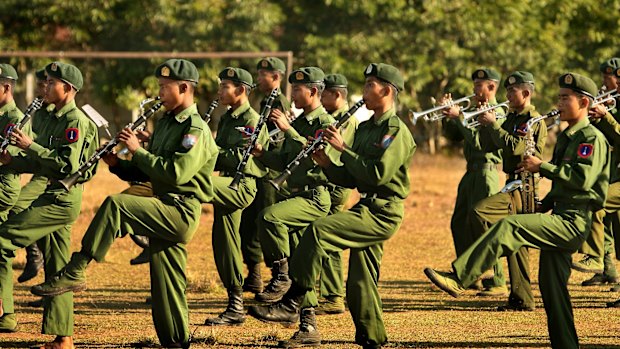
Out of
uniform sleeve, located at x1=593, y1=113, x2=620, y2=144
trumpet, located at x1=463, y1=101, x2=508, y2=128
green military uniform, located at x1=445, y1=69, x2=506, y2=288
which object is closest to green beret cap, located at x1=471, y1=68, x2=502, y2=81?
green military uniform, located at x1=445, y1=69, x2=506, y2=288

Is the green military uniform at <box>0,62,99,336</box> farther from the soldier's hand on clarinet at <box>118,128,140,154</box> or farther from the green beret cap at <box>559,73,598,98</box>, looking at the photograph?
the green beret cap at <box>559,73,598,98</box>

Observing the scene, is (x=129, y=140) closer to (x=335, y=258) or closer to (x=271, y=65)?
(x=335, y=258)

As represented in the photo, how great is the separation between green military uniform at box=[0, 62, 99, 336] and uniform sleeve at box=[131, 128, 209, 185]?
3.06 ft

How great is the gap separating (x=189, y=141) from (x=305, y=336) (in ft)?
6.69

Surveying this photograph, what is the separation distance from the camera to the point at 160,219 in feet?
28.1

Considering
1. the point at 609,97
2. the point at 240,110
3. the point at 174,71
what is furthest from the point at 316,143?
the point at 609,97

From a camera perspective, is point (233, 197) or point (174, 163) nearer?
point (174, 163)

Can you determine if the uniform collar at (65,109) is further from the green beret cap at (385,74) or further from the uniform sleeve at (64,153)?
the green beret cap at (385,74)

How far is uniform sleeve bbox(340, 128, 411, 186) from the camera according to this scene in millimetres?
8477

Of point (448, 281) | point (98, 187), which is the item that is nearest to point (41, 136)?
point (448, 281)

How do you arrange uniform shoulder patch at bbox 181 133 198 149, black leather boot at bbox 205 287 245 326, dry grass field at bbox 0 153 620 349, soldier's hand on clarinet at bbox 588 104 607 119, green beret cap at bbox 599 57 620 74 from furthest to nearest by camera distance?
green beret cap at bbox 599 57 620 74 < black leather boot at bbox 205 287 245 326 < soldier's hand on clarinet at bbox 588 104 607 119 < dry grass field at bbox 0 153 620 349 < uniform shoulder patch at bbox 181 133 198 149

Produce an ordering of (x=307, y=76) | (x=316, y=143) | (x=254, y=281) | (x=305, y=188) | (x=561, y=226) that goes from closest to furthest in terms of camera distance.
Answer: (x=561, y=226) < (x=316, y=143) < (x=305, y=188) < (x=307, y=76) < (x=254, y=281)

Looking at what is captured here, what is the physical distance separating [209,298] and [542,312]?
10.9 ft

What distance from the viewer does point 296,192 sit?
36.4 ft
